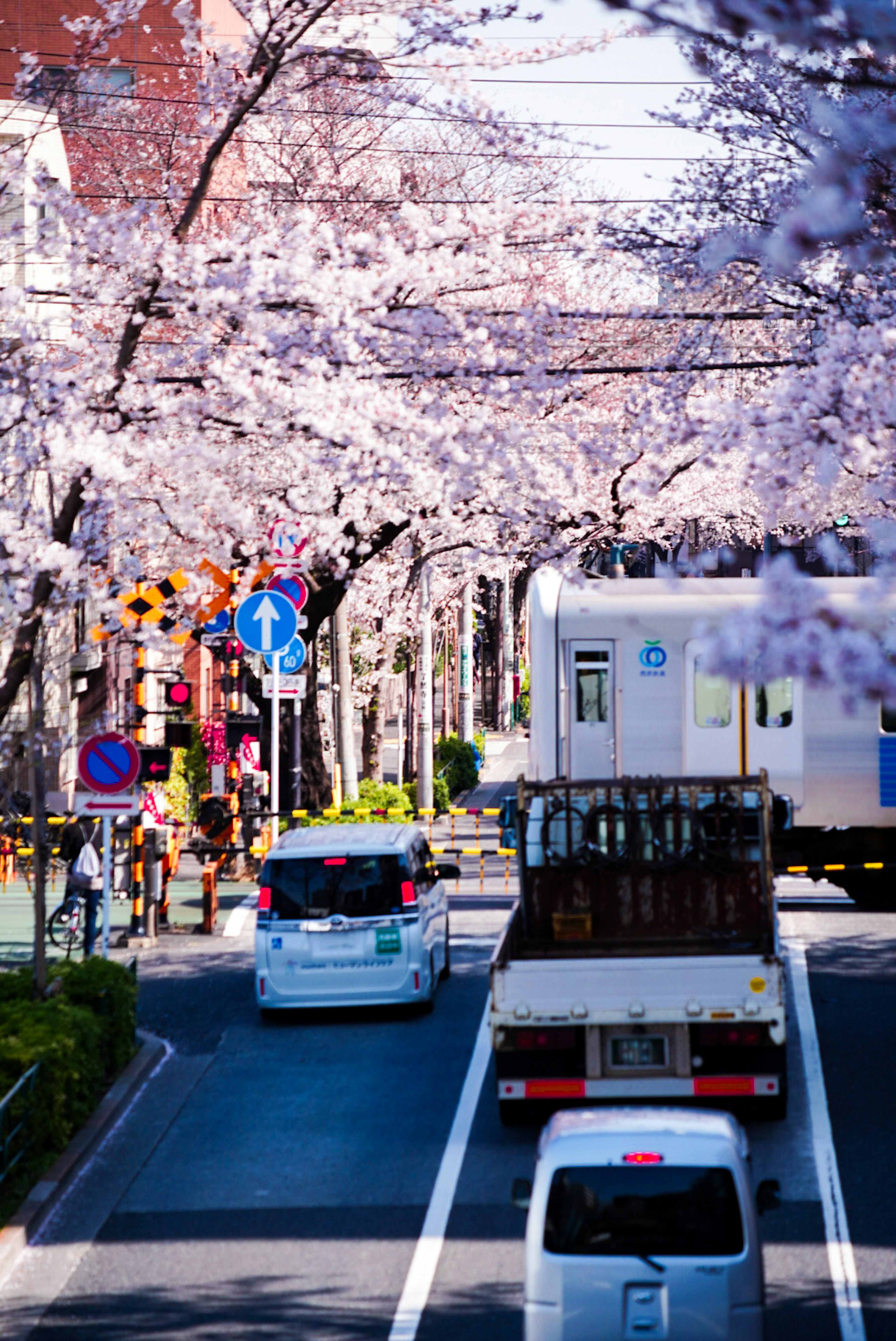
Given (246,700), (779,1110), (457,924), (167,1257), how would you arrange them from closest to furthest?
(167,1257) < (779,1110) < (457,924) < (246,700)

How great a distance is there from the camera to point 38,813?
12562mm

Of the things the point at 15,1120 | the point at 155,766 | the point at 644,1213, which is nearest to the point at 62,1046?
the point at 15,1120

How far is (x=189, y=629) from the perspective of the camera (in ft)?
63.4

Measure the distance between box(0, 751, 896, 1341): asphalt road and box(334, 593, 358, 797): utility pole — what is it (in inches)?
468

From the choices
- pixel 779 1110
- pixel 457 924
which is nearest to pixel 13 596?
pixel 779 1110

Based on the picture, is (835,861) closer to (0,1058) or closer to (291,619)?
(291,619)

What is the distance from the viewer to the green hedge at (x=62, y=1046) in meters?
10.7

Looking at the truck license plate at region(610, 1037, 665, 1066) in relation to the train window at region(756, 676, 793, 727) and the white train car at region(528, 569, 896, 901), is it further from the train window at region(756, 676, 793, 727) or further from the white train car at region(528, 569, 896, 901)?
the train window at region(756, 676, 793, 727)

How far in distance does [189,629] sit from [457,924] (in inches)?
207

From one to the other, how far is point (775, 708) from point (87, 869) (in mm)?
8445

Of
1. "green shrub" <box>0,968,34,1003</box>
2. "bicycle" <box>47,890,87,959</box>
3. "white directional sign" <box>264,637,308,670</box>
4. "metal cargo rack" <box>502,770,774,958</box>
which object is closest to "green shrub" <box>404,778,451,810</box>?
"white directional sign" <box>264,637,308,670</box>

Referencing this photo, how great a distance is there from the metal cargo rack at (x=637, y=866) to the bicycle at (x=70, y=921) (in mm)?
7146

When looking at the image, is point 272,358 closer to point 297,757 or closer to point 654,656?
point 654,656

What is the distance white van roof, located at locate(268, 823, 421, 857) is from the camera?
49.3 feet
